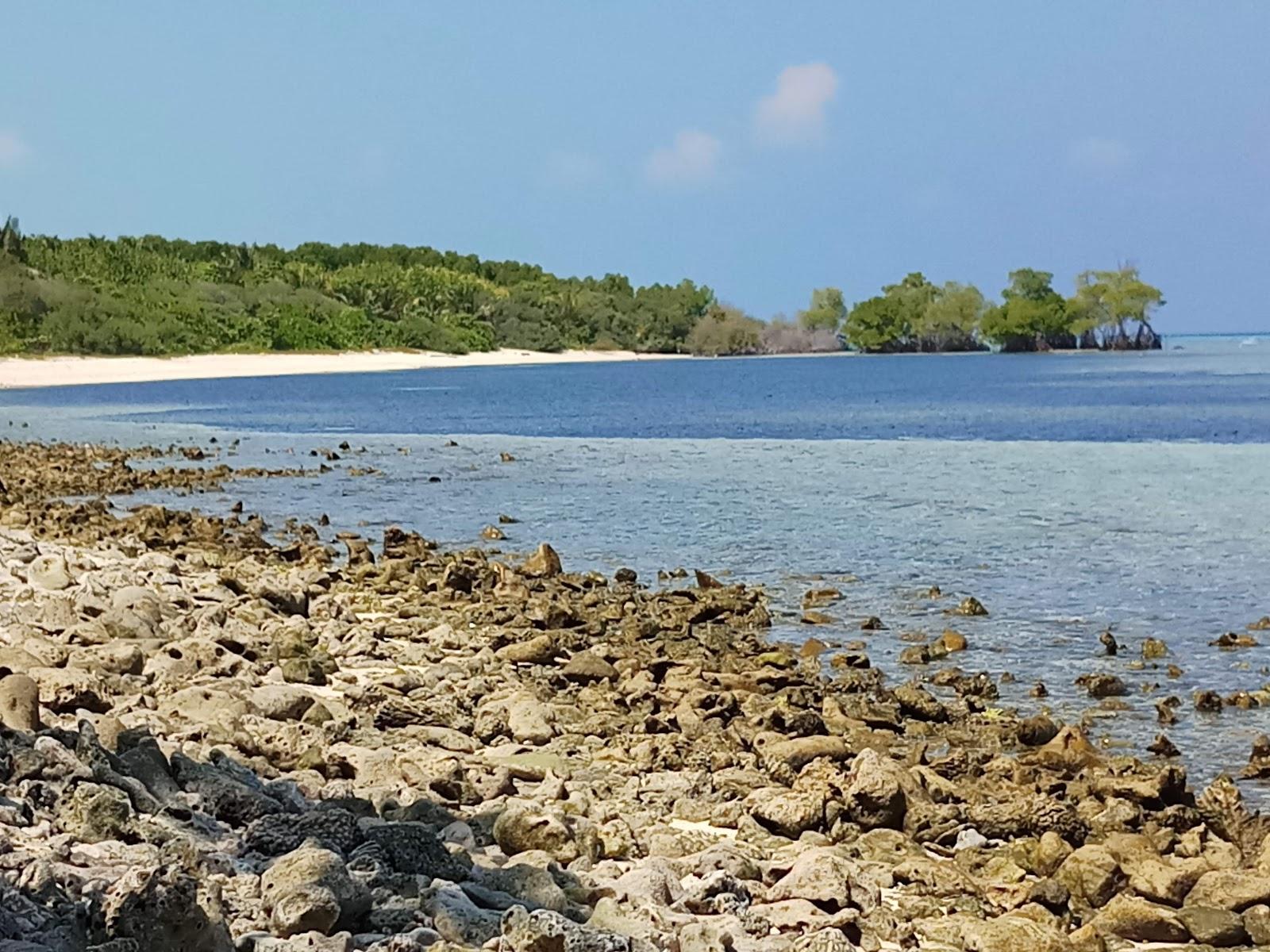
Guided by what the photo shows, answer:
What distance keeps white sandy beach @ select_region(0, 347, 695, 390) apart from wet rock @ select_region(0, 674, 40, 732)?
3217 inches

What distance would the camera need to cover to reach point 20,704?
7000 millimetres

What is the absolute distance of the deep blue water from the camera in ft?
157

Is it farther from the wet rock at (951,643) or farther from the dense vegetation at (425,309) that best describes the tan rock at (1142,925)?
the dense vegetation at (425,309)

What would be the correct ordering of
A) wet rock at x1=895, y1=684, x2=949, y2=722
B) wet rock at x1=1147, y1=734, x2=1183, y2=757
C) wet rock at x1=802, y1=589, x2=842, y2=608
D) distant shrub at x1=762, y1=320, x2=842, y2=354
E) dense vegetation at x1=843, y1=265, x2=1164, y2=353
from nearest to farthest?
1. wet rock at x1=1147, y1=734, x2=1183, y2=757
2. wet rock at x1=895, y1=684, x2=949, y2=722
3. wet rock at x1=802, y1=589, x2=842, y2=608
4. dense vegetation at x1=843, y1=265, x2=1164, y2=353
5. distant shrub at x1=762, y1=320, x2=842, y2=354

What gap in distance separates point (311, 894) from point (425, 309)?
14557 centimetres

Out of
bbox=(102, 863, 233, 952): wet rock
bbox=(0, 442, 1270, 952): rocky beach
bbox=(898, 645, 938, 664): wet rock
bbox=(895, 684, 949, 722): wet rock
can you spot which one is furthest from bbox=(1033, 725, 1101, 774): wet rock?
bbox=(102, 863, 233, 952): wet rock

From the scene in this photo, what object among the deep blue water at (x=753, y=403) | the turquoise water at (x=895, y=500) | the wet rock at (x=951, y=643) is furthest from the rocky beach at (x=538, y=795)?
the deep blue water at (x=753, y=403)

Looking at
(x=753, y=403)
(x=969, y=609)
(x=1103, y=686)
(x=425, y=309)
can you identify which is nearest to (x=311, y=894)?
(x=1103, y=686)

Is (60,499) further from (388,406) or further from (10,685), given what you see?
(388,406)

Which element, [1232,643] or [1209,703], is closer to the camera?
[1209,703]

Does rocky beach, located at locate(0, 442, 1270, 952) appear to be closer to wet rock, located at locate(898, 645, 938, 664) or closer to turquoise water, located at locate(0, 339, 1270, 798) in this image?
wet rock, located at locate(898, 645, 938, 664)

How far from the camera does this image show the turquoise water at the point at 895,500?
13.9 metres

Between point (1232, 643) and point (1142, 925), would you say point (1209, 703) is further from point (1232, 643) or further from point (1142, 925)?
point (1142, 925)

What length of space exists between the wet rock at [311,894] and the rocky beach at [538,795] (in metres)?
0.01
